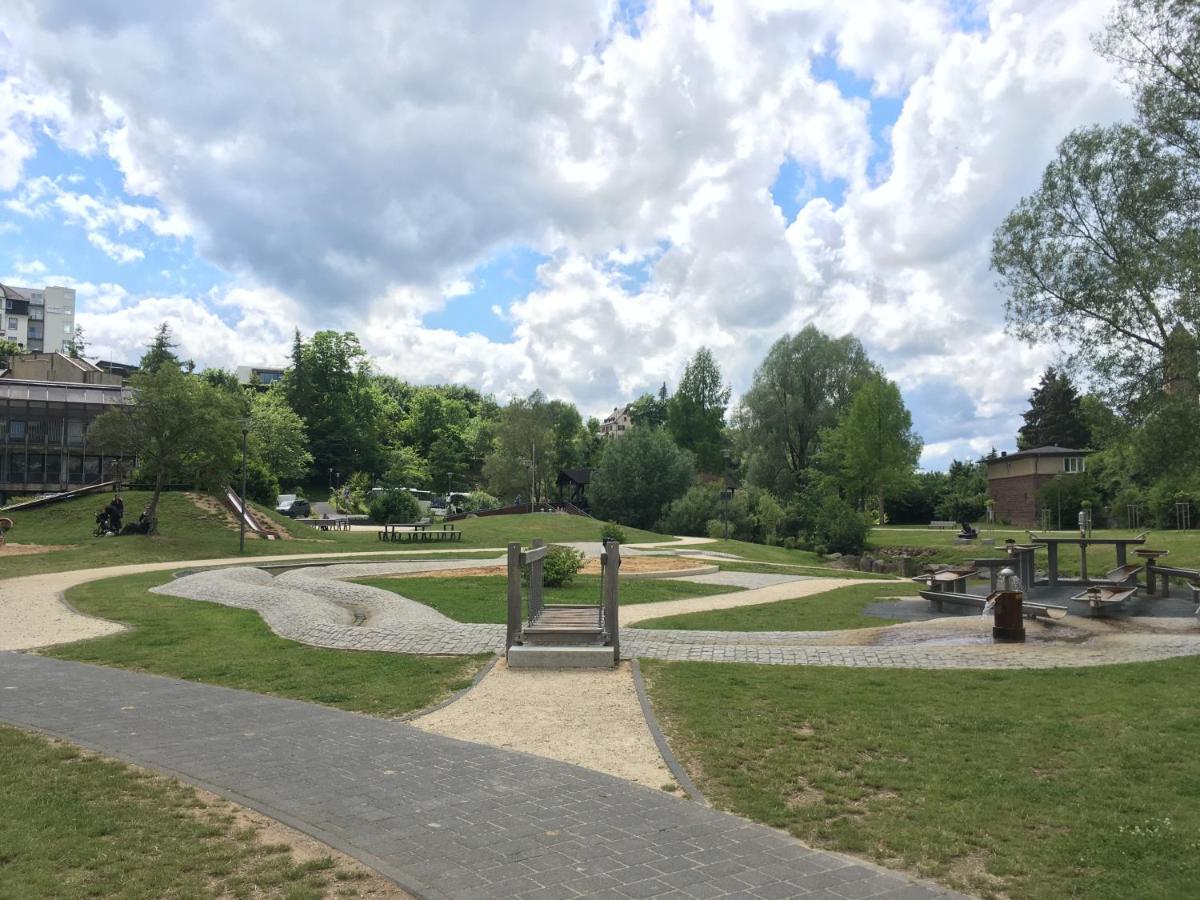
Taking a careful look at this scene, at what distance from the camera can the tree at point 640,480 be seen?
54406 mm

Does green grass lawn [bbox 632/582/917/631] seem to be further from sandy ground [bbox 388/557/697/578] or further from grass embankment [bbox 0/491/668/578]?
grass embankment [bbox 0/491/668/578]

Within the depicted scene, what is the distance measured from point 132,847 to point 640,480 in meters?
50.3

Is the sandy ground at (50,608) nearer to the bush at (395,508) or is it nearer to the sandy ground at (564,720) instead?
the sandy ground at (564,720)

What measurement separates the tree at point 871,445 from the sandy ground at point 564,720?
45.3m

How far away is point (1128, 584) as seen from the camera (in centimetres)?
1681

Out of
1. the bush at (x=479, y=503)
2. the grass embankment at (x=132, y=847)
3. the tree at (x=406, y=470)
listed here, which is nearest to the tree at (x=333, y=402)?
the tree at (x=406, y=470)

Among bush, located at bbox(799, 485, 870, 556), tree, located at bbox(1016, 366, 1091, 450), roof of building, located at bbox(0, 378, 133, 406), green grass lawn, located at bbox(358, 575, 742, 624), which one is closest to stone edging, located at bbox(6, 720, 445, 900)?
green grass lawn, located at bbox(358, 575, 742, 624)

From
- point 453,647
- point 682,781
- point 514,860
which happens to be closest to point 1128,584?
point 453,647

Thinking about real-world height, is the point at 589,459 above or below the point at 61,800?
above

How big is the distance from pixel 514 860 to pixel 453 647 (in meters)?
6.96

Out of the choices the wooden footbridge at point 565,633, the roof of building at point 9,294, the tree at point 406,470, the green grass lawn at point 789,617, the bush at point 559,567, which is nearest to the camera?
the wooden footbridge at point 565,633

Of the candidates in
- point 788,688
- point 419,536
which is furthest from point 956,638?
point 419,536

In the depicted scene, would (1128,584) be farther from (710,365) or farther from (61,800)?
(710,365)

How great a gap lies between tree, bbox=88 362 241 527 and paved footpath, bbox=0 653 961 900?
25030 millimetres
